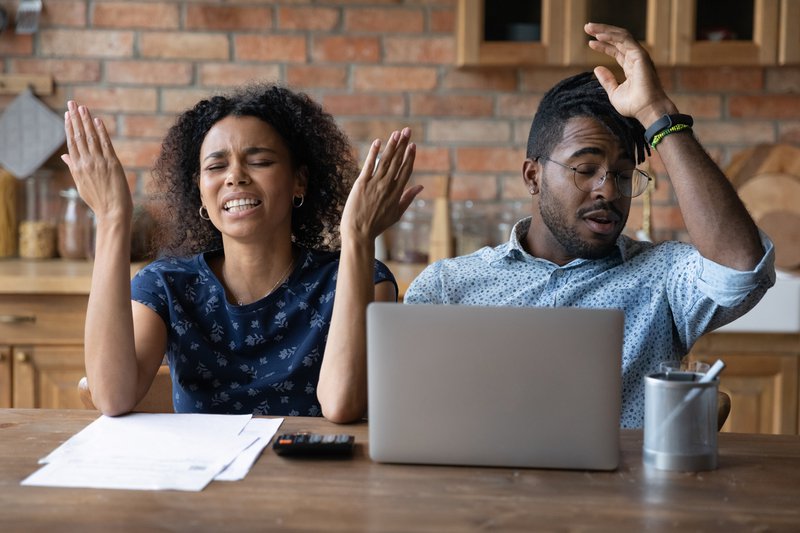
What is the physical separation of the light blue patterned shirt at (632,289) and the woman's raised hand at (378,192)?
295 millimetres

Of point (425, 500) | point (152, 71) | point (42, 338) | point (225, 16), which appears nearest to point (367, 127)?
point (225, 16)

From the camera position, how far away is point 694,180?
4.56 feet

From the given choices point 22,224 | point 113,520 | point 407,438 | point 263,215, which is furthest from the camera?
point 22,224

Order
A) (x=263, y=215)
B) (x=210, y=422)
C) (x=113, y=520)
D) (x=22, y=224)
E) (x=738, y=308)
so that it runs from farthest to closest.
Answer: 1. (x=22, y=224)
2. (x=263, y=215)
3. (x=738, y=308)
4. (x=210, y=422)
5. (x=113, y=520)

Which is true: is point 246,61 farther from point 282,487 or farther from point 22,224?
point 282,487

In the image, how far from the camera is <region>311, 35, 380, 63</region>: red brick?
300cm

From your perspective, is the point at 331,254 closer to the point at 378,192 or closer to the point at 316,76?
the point at 378,192

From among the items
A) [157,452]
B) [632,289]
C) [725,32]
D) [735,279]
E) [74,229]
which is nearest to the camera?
[157,452]

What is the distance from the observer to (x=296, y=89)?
3.01 m

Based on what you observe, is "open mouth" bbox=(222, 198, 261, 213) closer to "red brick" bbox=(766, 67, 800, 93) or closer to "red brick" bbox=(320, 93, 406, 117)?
"red brick" bbox=(320, 93, 406, 117)

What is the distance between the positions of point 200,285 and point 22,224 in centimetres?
163

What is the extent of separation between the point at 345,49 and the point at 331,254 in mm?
1441

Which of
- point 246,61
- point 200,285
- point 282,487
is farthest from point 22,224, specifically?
point 282,487

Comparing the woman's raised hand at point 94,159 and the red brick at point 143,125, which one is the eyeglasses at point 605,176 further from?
the red brick at point 143,125
